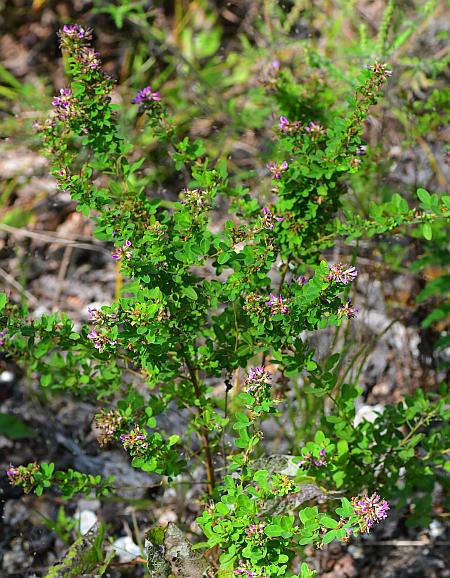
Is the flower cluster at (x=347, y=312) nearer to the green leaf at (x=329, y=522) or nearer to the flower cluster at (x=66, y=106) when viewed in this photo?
the green leaf at (x=329, y=522)

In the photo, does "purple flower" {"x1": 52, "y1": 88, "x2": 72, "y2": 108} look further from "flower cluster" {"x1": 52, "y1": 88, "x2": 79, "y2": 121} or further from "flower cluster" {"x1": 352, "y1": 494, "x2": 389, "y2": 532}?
"flower cluster" {"x1": 352, "y1": 494, "x2": 389, "y2": 532}

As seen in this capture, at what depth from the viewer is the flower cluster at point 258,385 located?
1524 millimetres

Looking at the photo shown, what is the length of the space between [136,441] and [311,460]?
407mm

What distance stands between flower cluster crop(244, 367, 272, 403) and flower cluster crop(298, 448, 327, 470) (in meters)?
0.25

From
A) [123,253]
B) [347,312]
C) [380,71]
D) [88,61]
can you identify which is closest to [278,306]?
[347,312]

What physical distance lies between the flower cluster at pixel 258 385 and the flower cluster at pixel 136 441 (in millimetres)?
251

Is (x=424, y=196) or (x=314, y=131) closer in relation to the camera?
(x=424, y=196)

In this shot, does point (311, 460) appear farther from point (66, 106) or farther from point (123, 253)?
point (66, 106)

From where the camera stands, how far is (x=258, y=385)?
1.53m

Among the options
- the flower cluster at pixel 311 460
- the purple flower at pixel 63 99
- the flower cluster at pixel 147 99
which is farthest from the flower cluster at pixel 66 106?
the flower cluster at pixel 311 460

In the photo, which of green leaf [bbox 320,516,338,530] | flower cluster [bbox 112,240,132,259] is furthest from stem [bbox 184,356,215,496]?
green leaf [bbox 320,516,338,530]

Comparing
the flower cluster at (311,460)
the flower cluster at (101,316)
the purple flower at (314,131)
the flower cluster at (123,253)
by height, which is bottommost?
the flower cluster at (311,460)

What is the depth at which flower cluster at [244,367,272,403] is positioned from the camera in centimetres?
152

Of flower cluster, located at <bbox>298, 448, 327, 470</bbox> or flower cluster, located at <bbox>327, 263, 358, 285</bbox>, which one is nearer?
flower cluster, located at <bbox>327, 263, 358, 285</bbox>
